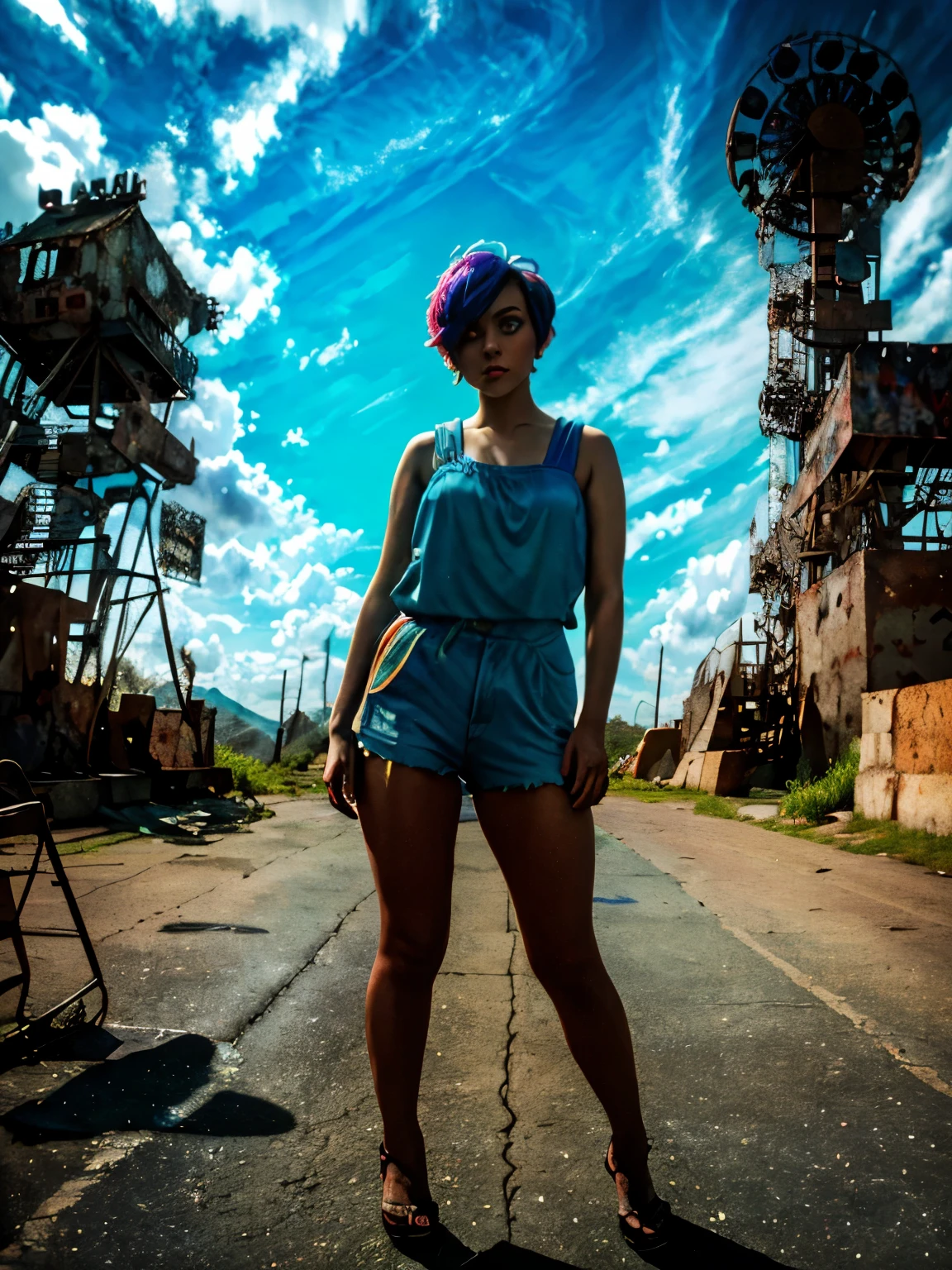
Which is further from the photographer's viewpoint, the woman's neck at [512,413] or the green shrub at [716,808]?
the green shrub at [716,808]

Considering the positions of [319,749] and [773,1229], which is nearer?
[773,1229]

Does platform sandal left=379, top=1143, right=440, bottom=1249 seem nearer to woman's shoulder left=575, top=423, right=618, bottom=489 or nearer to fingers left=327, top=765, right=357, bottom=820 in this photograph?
fingers left=327, top=765, right=357, bottom=820

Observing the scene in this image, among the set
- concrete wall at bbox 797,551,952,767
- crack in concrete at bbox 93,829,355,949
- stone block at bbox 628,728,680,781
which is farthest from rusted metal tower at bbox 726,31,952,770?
crack in concrete at bbox 93,829,355,949

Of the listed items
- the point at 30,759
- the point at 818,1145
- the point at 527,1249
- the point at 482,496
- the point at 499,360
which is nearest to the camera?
the point at 527,1249

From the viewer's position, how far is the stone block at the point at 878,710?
1049cm

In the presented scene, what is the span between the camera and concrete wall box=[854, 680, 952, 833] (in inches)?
350

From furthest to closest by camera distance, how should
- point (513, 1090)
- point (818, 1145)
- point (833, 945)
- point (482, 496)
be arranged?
point (833, 945)
point (513, 1090)
point (818, 1145)
point (482, 496)

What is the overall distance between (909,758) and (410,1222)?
381 inches

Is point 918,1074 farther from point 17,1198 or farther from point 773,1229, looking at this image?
point 17,1198

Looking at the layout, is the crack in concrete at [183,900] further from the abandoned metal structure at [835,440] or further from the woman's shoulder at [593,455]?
the abandoned metal structure at [835,440]

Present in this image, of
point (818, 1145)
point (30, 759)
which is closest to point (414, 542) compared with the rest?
point (818, 1145)

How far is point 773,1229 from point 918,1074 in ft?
3.67

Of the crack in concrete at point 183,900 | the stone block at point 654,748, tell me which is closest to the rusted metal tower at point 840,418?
the stone block at point 654,748

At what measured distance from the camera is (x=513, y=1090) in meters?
2.50
